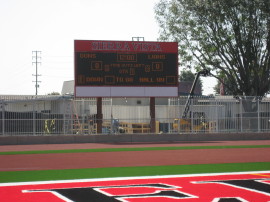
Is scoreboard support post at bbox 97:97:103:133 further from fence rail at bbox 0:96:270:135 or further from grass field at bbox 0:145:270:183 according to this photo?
grass field at bbox 0:145:270:183

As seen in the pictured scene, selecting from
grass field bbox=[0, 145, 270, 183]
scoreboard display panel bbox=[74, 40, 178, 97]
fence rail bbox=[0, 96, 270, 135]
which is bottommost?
grass field bbox=[0, 145, 270, 183]

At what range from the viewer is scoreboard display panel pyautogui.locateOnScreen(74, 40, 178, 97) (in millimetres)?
31578

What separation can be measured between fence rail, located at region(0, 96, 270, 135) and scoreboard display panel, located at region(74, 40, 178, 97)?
2.80 ft

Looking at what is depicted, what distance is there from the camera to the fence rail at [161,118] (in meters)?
30.6

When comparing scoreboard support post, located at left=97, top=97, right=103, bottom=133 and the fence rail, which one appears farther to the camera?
scoreboard support post, located at left=97, top=97, right=103, bottom=133

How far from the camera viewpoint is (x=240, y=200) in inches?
356

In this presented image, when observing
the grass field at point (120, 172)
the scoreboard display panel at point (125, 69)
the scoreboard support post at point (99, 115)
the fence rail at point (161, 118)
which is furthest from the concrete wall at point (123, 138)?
the grass field at point (120, 172)

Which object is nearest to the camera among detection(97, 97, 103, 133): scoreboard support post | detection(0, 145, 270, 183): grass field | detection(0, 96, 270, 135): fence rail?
detection(0, 145, 270, 183): grass field

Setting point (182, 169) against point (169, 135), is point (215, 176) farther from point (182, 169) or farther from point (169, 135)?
point (169, 135)

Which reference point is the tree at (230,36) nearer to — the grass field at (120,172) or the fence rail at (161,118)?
the fence rail at (161,118)

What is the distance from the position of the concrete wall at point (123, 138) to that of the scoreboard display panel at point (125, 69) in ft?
→ 8.32

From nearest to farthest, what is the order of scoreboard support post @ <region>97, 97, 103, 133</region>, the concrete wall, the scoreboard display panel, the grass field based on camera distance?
the grass field, the concrete wall, scoreboard support post @ <region>97, 97, 103, 133</region>, the scoreboard display panel

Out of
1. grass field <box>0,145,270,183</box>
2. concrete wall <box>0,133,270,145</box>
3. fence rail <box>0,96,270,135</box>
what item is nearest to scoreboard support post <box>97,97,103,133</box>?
fence rail <box>0,96,270,135</box>

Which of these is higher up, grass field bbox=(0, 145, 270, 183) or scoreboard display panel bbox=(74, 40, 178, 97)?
scoreboard display panel bbox=(74, 40, 178, 97)
